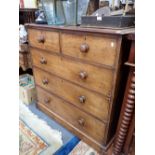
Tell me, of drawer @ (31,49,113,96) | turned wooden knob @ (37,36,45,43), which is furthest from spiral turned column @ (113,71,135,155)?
turned wooden knob @ (37,36,45,43)

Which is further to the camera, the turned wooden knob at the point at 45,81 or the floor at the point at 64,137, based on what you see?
the turned wooden knob at the point at 45,81

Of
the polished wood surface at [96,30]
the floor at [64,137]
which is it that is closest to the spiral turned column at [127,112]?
the polished wood surface at [96,30]

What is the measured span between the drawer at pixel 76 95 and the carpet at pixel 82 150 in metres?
0.37

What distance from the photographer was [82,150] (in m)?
1.30

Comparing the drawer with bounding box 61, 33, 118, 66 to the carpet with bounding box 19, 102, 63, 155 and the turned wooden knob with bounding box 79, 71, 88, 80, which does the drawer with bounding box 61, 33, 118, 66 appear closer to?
the turned wooden knob with bounding box 79, 71, 88, 80

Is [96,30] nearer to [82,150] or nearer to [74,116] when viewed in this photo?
[74,116]

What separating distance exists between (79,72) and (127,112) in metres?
0.44

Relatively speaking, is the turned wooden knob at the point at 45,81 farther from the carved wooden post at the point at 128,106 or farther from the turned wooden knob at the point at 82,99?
the carved wooden post at the point at 128,106

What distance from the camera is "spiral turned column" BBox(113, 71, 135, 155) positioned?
90 cm

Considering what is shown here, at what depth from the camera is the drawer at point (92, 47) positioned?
87 centimetres

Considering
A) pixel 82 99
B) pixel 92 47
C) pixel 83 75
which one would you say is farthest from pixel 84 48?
pixel 82 99

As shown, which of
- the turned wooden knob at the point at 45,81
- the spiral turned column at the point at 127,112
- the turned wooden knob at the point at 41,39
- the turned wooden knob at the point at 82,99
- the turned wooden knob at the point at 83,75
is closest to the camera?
the spiral turned column at the point at 127,112
